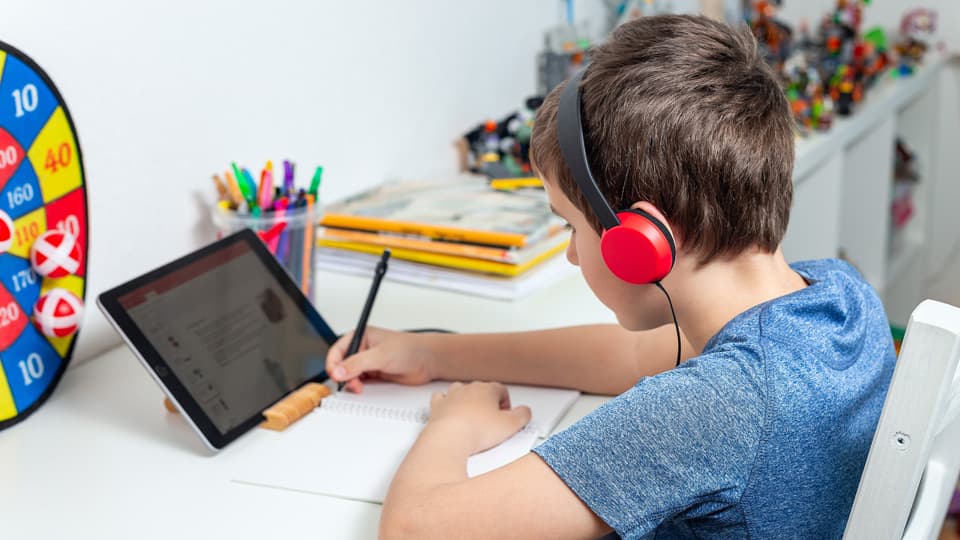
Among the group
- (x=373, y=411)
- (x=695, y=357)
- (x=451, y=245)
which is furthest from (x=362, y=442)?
(x=451, y=245)

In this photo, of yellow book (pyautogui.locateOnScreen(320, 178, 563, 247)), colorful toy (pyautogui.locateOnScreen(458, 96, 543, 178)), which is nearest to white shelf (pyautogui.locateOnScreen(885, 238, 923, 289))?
colorful toy (pyautogui.locateOnScreen(458, 96, 543, 178))

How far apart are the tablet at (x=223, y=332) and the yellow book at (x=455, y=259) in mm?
238

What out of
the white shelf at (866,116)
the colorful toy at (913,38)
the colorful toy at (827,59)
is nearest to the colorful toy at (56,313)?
the white shelf at (866,116)

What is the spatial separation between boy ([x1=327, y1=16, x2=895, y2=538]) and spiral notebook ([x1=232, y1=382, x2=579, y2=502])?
0.03 m

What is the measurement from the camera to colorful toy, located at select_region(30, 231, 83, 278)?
0.88 metres

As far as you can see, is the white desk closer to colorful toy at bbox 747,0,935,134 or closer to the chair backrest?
the chair backrest

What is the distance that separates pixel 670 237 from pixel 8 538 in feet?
1.64

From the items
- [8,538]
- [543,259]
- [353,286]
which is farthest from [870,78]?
[8,538]

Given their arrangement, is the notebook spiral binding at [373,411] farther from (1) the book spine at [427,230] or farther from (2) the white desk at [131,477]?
(1) the book spine at [427,230]

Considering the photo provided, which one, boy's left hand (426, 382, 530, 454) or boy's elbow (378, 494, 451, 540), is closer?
boy's elbow (378, 494, 451, 540)

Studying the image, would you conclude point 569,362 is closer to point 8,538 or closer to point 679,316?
point 679,316

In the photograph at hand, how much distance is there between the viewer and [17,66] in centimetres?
86

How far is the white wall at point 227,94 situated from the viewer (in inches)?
38.4

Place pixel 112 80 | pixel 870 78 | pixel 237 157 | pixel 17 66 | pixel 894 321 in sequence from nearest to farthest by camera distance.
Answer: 1. pixel 17 66
2. pixel 112 80
3. pixel 237 157
4. pixel 870 78
5. pixel 894 321
